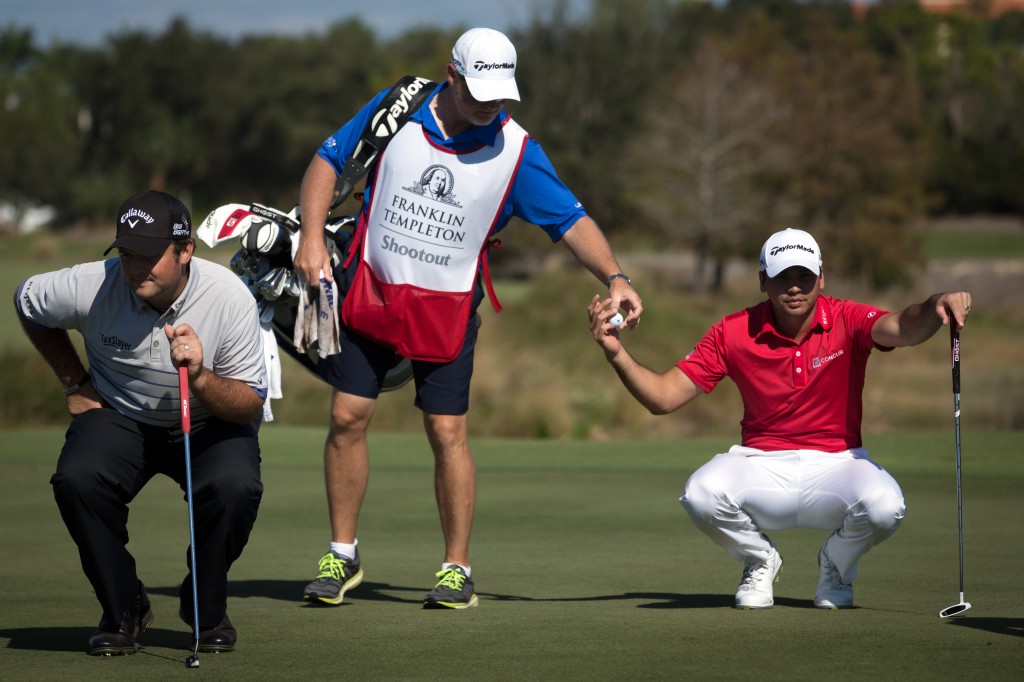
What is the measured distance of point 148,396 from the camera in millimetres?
5016

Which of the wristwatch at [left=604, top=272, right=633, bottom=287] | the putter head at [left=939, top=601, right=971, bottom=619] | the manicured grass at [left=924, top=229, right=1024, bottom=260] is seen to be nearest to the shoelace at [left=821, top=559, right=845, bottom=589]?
the putter head at [left=939, top=601, right=971, bottom=619]

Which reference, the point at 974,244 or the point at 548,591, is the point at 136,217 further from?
the point at 974,244

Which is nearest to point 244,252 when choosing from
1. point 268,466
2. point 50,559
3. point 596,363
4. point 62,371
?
point 62,371

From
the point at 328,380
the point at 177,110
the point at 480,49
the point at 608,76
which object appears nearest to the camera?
the point at 480,49

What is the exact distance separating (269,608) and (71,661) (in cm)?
122

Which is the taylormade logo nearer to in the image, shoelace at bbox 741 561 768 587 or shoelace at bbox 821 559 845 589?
shoelace at bbox 741 561 768 587

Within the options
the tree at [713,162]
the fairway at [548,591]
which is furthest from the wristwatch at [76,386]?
the tree at [713,162]

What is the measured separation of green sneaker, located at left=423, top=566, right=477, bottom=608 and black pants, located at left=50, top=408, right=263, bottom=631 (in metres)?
1.03

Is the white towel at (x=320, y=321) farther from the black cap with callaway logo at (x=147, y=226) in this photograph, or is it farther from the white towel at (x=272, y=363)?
the black cap with callaway logo at (x=147, y=226)

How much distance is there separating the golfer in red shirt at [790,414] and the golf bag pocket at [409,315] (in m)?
0.70

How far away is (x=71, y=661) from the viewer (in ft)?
15.3

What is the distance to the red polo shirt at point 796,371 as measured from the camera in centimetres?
568

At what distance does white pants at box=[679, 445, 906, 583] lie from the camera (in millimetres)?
5496

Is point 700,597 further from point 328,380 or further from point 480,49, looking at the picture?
point 480,49
